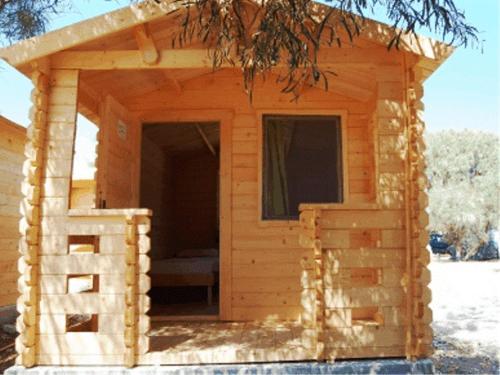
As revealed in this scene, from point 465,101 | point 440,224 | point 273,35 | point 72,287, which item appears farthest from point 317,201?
point 465,101

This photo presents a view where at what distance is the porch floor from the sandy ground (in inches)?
75.7

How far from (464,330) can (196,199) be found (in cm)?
570

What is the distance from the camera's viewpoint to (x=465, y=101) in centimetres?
3042

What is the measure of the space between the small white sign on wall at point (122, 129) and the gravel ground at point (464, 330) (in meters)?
2.69

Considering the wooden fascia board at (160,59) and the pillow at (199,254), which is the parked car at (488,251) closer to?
the pillow at (199,254)

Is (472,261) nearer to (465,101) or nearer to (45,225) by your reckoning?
(465,101)

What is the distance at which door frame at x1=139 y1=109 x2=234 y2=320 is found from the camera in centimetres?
535

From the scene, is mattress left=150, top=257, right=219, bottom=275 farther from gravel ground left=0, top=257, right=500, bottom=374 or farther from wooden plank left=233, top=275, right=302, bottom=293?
gravel ground left=0, top=257, right=500, bottom=374

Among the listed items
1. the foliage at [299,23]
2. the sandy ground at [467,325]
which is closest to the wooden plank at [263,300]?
the sandy ground at [467,325]

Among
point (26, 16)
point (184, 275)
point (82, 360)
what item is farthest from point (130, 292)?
point (26, 16)

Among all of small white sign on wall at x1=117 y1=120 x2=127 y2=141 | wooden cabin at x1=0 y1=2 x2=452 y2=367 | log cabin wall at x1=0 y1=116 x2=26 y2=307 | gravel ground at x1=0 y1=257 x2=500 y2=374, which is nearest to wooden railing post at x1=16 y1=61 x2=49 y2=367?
wooden cabin at x1=0 y1=2 x2=452 y2=367

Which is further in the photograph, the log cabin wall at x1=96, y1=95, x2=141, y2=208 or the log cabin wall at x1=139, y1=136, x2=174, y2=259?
the log cabin wall at x1=139, y1=136, x2=174, y2=259

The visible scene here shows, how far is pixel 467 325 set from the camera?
7.57 m

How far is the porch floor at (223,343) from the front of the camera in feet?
12.8
